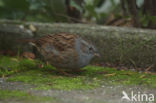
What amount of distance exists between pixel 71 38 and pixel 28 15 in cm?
278

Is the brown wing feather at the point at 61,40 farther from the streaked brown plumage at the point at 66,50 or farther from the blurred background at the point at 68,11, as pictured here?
the blurred background at the point at 68,11

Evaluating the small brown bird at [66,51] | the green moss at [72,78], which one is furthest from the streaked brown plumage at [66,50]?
the green moss at [72,78]

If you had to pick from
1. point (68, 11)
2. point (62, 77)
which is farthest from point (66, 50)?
point (68, 11)

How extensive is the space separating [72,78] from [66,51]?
32cm

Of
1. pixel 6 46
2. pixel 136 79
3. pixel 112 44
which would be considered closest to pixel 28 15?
pixel 6 46

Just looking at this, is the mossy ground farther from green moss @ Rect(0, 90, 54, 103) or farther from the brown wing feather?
A: the brown wing feather

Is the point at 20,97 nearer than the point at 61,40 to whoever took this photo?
Yes

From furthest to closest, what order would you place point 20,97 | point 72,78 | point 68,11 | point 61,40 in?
point 68,11 < point 61,40 < point 72,78 < point 20,97

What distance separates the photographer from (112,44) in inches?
158

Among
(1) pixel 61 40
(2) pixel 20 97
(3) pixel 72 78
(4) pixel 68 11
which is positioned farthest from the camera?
(4) pixel 68 11

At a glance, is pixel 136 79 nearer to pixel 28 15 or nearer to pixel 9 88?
pixel 9 88

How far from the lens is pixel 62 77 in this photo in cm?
328

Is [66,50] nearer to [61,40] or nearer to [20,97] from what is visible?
[61,40]

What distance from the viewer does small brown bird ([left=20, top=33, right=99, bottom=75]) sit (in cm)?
325
